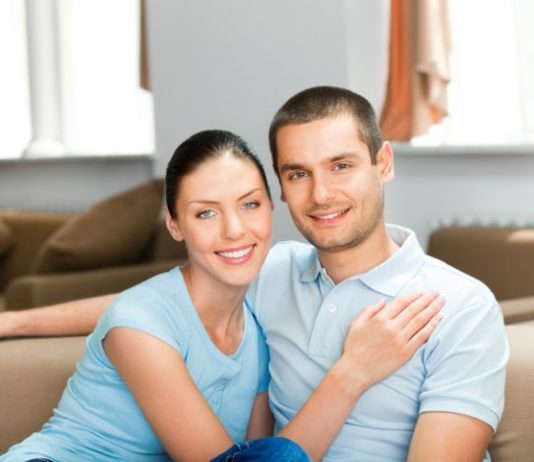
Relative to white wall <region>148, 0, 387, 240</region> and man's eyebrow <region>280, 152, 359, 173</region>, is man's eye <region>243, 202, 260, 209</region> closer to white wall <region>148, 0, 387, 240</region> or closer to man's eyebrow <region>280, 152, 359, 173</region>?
man's eyebrow <region>280, 152, 359, 173</region>

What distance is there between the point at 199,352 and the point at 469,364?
0.48 meters

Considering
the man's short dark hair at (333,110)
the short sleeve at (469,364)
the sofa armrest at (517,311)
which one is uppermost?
the man's short dark hair at (333,110)

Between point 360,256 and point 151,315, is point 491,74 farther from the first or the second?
point 151,315

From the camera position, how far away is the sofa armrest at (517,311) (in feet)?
8.25

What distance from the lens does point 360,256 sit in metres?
1.99

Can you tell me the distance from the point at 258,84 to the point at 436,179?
800 millimetres

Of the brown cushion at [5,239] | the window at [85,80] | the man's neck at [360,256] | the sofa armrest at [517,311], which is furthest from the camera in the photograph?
the window at [85,80]

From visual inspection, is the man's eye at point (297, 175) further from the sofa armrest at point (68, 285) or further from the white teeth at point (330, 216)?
the sofa armrest at point (68, 285)

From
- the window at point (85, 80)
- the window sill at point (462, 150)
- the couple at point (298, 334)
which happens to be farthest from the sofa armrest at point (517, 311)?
the window at point (85, 80)

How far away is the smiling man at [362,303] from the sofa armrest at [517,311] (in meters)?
0.55

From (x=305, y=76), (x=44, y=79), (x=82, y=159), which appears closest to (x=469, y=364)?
(x=305, y=76)

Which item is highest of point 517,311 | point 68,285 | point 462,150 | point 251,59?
point 251,59

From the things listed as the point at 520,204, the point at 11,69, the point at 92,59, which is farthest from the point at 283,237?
the point at 11,69

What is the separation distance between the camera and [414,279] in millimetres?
1934
